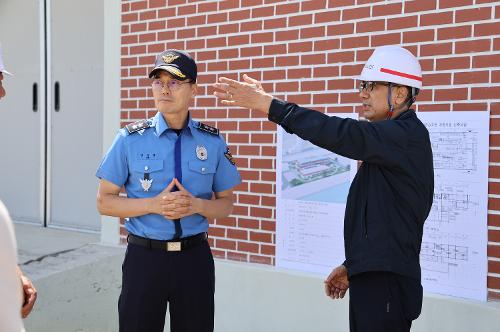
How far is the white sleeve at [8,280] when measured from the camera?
60.1 inches

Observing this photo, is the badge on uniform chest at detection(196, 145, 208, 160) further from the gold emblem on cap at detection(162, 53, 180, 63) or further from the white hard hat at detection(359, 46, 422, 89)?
the white hard hat at detection(359, 46, 422, 89)

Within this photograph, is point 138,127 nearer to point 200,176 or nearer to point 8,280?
point 200,176

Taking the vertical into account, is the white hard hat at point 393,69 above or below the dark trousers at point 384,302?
above

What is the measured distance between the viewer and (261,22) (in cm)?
430

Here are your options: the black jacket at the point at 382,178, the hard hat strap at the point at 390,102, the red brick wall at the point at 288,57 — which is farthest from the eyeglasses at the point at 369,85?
the red brick wall at the point at 288,57

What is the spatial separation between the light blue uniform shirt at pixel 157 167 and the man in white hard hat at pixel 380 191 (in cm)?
55

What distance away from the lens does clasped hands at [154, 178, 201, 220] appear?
2.79 meters

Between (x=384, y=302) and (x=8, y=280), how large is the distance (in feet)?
5.09

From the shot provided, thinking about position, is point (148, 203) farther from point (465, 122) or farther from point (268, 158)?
point (465, 122)

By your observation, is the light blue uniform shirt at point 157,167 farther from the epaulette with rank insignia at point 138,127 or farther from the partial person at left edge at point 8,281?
the partial person at left edge at point 8,281

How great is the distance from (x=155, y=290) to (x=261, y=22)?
226 centimetres

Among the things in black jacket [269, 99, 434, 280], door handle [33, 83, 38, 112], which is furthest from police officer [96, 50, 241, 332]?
door handle [33, 83, 38, 112]

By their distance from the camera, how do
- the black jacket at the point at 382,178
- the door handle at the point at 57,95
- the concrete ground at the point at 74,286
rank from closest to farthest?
the black jacket at the point at 382,178 < the concrete ground at the point at 74,286 < the door handle at the point at 57,95

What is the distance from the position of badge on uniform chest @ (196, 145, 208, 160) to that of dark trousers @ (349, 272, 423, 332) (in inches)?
40.2
